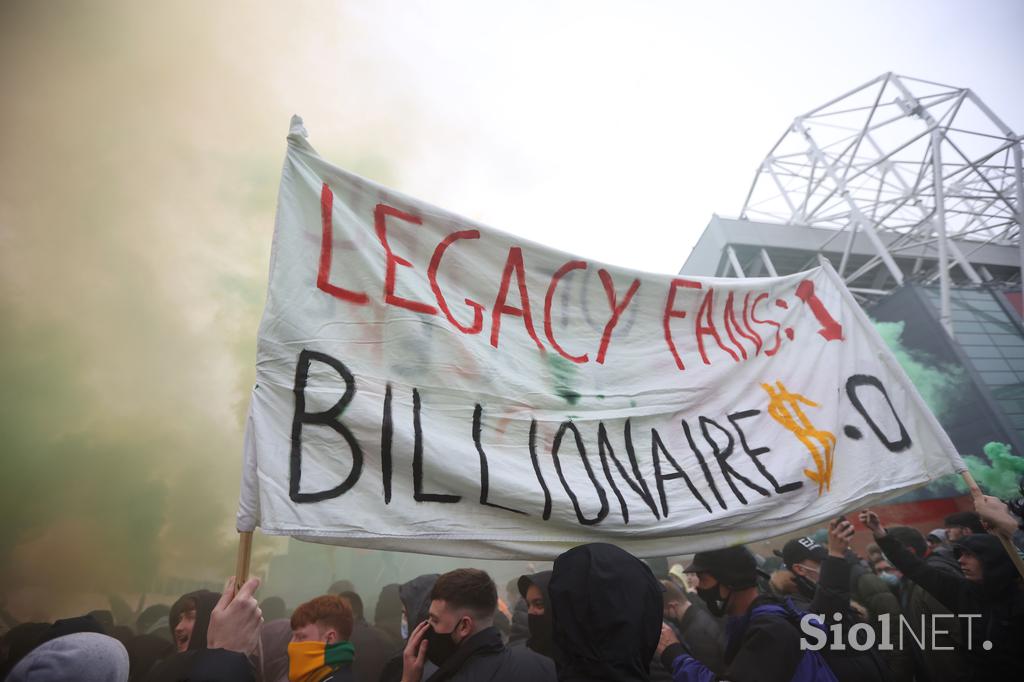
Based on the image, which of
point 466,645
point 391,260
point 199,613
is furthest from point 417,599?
point 199,613

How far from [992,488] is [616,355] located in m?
10.6

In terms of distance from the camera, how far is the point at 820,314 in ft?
9.38

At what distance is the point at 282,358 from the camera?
63.9 inches

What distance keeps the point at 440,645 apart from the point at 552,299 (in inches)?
60.1

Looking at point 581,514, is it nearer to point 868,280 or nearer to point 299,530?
point 299,530

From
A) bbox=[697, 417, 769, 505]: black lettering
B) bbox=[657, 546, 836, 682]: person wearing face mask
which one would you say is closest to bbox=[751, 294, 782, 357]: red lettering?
bbox=[697, 417, 769, 505]: black lettering

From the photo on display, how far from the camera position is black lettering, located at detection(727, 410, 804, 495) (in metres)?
2.15

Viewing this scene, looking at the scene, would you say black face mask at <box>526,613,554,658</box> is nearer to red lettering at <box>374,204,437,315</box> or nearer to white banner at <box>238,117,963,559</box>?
white banner at <box>238,117,963,559</box>

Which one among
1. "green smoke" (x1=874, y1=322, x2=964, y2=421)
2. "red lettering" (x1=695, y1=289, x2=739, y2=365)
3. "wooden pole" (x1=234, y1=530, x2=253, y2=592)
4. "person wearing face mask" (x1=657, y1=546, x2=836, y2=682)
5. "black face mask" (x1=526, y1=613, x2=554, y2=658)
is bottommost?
"black face mask" (x1=526, y1=613, x2=554, y2=658)

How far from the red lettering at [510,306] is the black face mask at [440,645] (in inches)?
46.8

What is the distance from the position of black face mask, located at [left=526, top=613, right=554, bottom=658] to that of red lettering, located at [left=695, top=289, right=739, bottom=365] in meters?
1.71

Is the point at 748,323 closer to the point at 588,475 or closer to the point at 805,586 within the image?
the point at 588,475

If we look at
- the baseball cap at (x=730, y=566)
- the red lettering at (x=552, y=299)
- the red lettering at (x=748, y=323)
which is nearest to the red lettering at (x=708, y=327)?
the red lettering at (x=748, y=323)

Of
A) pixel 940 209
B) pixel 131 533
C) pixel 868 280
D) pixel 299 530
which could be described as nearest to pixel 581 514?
pixel 299 530
